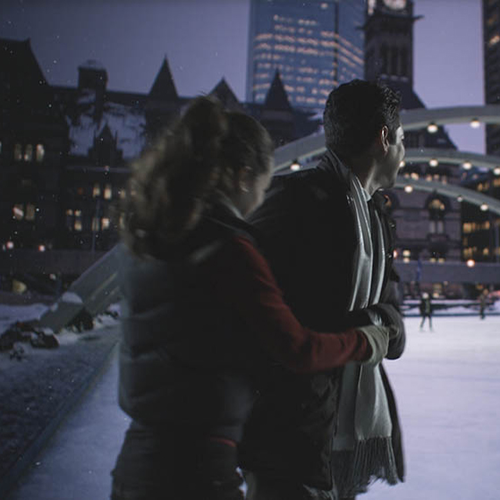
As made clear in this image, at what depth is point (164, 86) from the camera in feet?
160

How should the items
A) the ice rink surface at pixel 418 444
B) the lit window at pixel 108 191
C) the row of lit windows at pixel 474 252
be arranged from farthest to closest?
the row of lit windows at pixel 474 252 → the lit window at pixel 108 191 → the ice rink surface at pixel 418 444

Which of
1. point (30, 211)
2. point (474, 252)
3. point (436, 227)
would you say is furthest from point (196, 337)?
point (474, 252)

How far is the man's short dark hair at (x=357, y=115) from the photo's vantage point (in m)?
1.62

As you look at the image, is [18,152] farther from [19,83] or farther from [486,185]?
[486,185]

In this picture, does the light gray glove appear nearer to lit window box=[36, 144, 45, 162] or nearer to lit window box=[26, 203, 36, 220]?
lit window box=[36, 144, 45, 162]

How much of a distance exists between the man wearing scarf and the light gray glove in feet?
0.20

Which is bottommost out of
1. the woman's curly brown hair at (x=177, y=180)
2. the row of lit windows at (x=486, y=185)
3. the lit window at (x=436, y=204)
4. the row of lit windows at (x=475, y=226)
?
the woman's curly brown hair at (x=177, y=180)

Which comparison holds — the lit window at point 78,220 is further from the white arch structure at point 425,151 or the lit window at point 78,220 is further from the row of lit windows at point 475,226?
the row of lit windows at point 475,226

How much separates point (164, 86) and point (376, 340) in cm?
5174

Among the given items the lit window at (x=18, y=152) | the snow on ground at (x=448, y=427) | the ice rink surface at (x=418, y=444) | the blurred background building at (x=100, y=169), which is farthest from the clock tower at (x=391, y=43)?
the ice rink surface at (x=418, y=444)

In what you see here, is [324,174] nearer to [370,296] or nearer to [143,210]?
[370,296]

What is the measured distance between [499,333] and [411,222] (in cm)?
3980

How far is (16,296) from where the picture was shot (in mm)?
18109

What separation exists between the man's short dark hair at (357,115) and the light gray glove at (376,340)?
740 millimetres
